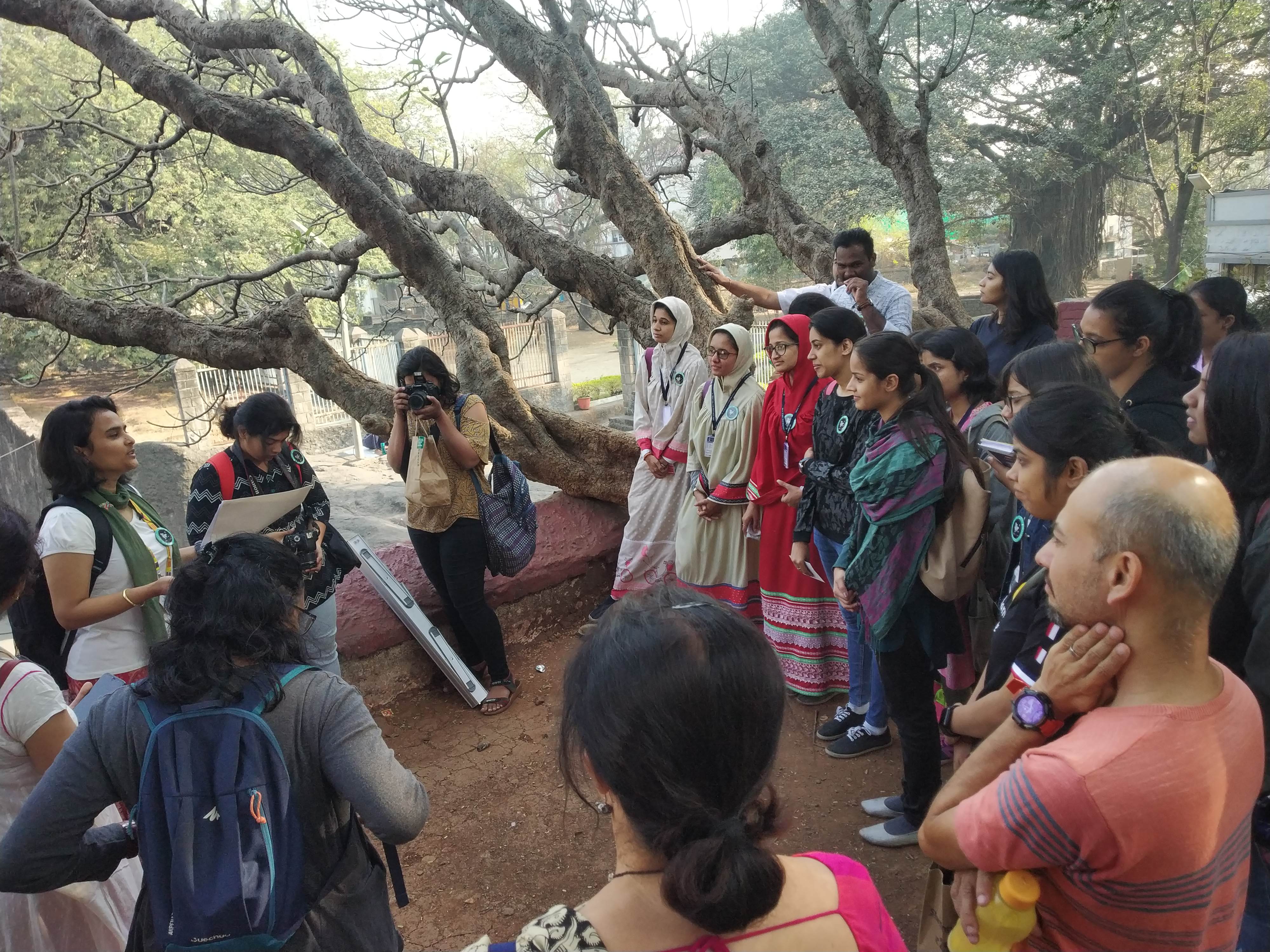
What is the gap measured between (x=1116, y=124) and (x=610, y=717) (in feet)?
68.6

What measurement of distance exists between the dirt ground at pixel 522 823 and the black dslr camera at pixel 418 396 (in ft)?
4.05

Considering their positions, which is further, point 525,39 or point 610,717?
point 525,39

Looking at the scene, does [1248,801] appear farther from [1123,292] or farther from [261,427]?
[261,427]

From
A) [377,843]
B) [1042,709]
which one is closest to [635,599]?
[1042,709]

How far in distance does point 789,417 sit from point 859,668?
1061mm

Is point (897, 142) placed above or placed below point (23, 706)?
above

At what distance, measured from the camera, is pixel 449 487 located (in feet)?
11.9

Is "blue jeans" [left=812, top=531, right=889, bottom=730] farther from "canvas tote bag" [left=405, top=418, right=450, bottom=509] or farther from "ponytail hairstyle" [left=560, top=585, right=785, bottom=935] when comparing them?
"ponytail hairstyle" [left=560, top=585, right=785, bottom=935]

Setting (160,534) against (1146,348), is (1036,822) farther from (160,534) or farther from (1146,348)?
(160,534)

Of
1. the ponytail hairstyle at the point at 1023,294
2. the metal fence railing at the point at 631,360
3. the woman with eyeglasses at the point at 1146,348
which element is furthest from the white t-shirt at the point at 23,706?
the metal fence railing at the point at 631,360

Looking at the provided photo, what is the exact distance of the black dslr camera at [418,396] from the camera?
11.5 feet

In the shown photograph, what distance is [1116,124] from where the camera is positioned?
1769cm

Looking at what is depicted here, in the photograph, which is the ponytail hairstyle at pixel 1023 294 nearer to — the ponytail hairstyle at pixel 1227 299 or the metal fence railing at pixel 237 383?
the ponytail hairstyle at pixel 1227 299

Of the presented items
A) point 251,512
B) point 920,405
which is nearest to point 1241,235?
point 920,405
